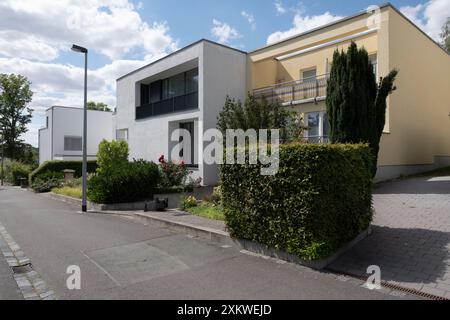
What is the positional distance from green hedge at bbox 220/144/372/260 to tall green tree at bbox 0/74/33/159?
41028 mm

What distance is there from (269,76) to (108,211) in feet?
38.6

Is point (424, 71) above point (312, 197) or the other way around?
above

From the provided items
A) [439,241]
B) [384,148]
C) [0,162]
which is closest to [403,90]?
[384,148]

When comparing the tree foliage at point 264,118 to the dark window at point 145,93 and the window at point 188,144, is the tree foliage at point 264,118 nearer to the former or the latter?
the window at point 188,144

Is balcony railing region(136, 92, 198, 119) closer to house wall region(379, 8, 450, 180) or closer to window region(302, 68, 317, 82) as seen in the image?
window region(302, 68, 317, 82)

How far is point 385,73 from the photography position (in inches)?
513

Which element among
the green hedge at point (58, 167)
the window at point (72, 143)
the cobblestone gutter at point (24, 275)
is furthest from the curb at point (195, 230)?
the window at point (72, 143)

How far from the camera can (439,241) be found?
5.76 metres

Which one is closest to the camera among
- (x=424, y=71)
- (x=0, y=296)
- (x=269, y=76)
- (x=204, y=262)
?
(x=0, y=296)

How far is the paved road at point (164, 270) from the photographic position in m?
4.32

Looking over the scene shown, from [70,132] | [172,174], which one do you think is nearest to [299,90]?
[172,174]

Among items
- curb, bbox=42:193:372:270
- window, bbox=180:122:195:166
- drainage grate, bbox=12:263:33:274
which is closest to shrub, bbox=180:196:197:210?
curb, bbox=42:193:372:270

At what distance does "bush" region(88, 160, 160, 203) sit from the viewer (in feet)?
40.9
